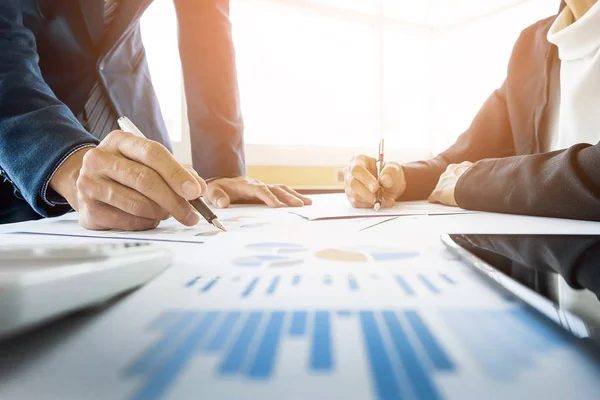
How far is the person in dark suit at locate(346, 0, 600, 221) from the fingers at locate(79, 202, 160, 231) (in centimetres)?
47

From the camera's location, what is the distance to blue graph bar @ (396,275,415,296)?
0.71 ft

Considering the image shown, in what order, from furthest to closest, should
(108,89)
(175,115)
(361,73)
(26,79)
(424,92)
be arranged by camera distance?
(424,92), (361,73), (175,115), (108,89), (26,79)

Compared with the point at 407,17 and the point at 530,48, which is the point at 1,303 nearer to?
the point at 530,48

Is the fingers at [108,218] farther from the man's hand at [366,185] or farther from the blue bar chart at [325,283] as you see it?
the man's hand at [366,185]

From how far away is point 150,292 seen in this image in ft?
0.71

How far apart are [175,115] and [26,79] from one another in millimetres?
1869

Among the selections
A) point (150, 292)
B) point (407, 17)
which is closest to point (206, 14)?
point (150, 292)

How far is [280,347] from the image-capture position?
14cm

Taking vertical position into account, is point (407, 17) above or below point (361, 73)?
above

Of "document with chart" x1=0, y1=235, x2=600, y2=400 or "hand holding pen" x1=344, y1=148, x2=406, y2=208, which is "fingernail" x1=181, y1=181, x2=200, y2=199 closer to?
"document with chart" x1=0, y1=235, x2=600, y2=400

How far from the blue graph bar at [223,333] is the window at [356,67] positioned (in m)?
2.22

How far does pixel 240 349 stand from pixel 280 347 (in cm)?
1

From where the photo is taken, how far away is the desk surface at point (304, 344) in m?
0.11

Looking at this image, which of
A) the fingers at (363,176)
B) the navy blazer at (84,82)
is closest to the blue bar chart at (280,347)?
the navy blazer at (84,82)
